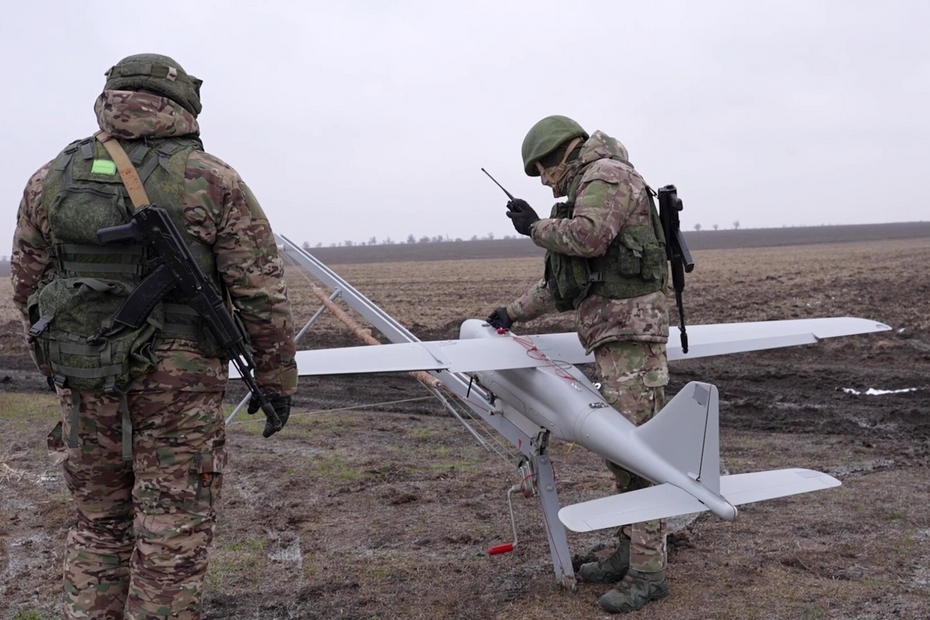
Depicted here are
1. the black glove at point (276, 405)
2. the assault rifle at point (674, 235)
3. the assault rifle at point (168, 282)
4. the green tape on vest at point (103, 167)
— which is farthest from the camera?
the assault rifle at point (674, 235)

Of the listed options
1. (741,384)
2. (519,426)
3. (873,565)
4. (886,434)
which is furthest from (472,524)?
(741,384)

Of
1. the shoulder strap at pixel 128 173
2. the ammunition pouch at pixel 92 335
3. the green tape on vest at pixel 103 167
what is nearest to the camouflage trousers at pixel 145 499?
the ammunition pouch at pixel 92 335

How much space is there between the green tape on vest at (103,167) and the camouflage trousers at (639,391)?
9.10ft

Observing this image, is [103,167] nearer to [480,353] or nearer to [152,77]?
[152,77]

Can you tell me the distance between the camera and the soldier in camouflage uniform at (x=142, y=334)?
3412 mm

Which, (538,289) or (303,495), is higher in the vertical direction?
(538,289)

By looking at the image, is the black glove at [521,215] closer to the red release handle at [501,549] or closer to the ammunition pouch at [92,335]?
the red release handle at [501,549]

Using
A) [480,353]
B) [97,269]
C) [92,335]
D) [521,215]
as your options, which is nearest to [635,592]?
[480,353]

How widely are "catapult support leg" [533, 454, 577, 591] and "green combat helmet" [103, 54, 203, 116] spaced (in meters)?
2.97

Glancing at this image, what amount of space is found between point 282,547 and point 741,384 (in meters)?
7.51

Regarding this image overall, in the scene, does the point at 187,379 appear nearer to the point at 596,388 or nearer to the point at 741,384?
the point at 596,388

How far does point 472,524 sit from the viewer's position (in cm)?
624

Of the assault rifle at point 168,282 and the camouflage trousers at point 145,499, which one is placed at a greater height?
the assault rifle at point 168,282

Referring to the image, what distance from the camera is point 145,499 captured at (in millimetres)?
3516
